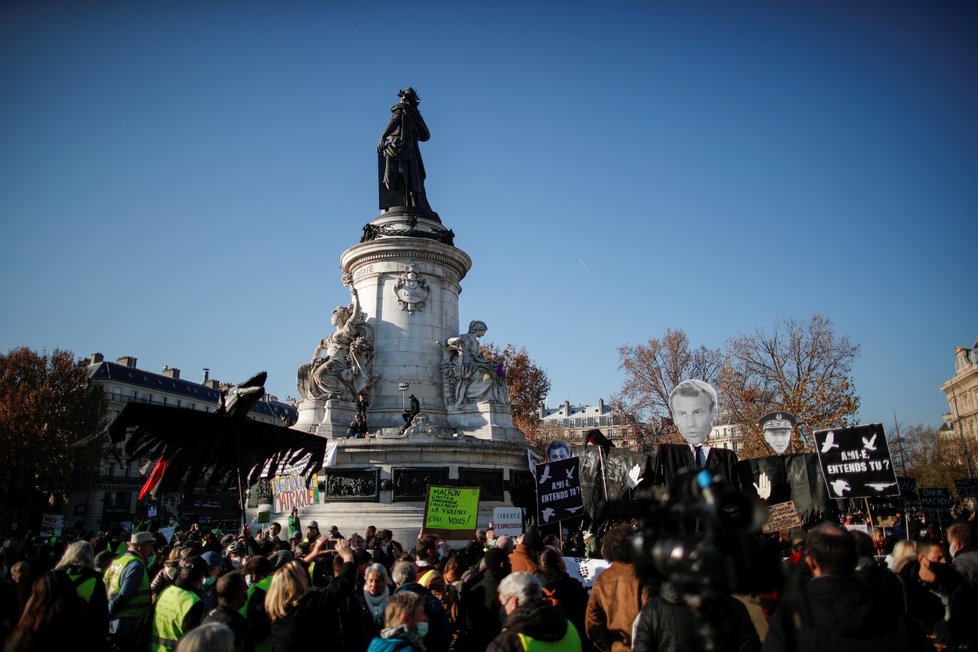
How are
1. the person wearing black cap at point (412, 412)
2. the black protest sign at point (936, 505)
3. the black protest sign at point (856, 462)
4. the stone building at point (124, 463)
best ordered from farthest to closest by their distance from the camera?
1. the stone building at point (124, 463)
2. the person wearing black cap at point (412, 412)
3. the black protest sign at point (936, 505)
4. the black protest sign at point (856, 462)

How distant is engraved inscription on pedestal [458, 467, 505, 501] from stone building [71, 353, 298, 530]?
30.8 m

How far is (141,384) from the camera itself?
67875mm

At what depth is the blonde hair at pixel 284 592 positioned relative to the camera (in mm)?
4859

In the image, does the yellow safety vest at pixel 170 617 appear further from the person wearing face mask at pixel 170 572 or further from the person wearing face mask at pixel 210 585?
the person wearing face mask at pixel 170 572

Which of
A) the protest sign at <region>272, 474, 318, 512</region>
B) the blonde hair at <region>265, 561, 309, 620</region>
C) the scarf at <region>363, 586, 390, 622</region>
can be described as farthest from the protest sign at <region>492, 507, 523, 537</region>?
the blonde hair at <region>265, 561, 309, 620</region>

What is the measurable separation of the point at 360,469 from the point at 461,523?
301 inches

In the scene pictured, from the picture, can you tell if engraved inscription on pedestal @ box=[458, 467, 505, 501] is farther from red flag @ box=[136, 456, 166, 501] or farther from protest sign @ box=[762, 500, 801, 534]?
red flag @ box=[136, 456, 166, 501]

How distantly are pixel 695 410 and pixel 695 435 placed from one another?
390 mm

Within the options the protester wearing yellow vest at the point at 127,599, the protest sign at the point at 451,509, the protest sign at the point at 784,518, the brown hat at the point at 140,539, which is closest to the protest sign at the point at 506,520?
the protest sign at the point at 451,509

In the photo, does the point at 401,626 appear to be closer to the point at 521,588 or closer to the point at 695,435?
the point at 521,588

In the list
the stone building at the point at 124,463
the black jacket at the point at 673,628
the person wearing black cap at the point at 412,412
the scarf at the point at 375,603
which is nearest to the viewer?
the black jacket at the point at 673,628

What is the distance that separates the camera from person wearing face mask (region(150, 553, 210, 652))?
17.3 feet

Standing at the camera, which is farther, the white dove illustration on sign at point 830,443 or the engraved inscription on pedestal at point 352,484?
the engraved inscription on pedestal at point 352,484

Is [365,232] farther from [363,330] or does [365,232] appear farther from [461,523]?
[461,523]
